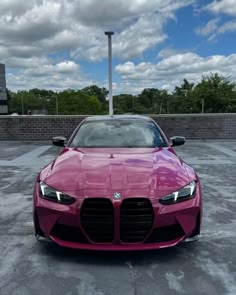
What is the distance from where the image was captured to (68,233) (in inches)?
109

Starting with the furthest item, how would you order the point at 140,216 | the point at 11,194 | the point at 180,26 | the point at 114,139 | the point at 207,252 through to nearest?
the point at 180,26, the point at 11,194, the point at 114,139, the point at 207,252, the point at 140,216

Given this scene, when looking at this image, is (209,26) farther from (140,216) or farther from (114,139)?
(140,216)

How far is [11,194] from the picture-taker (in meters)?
Answer: 5.07

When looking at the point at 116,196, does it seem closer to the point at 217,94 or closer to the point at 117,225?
the point at 117,225

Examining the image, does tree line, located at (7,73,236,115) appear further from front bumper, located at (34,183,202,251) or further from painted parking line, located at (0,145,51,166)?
front bumper, located at (34,183,202,251)

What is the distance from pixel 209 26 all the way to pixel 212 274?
54.6 ft

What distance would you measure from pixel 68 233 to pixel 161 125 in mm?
9854

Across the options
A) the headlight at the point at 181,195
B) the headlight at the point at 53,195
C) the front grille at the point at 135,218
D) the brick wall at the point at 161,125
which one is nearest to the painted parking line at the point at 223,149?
the brick wall at the point at 161,125

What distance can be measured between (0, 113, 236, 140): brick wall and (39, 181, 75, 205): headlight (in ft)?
30.3

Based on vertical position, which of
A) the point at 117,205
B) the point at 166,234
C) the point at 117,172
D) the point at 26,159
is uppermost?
the point at 117,172

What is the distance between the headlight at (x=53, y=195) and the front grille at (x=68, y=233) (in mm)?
203

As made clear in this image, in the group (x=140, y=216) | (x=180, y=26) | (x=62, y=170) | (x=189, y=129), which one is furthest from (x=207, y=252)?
(x=180, y=26)

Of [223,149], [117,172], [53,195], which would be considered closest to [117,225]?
[117,172]

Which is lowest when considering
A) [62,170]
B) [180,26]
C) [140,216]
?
[140,216]
